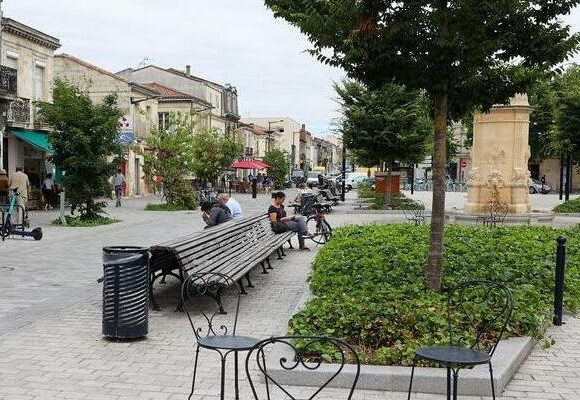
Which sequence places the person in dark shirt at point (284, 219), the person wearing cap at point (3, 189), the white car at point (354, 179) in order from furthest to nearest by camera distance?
the white car at point (354, 179) → the person wearing cap at point (3, 189) → the person in dark shirt at point (284, 219)

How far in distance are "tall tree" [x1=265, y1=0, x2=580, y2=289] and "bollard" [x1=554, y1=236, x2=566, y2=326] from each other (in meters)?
1.31

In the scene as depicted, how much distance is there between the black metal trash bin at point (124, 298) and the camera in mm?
6859

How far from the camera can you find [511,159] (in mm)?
19891

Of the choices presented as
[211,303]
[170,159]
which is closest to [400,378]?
[211,303]

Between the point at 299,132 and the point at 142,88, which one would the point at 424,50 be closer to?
the point at 142,88

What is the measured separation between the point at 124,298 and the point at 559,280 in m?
4.78

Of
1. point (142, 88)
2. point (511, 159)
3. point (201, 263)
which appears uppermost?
point (142, 88)

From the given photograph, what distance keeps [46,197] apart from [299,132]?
355 ft

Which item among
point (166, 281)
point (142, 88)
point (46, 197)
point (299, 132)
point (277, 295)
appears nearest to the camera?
point (277, 295)

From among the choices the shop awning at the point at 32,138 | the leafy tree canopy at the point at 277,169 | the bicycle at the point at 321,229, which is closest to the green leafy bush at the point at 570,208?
the bicycle at the point at 321,229

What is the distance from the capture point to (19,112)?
27.7 m

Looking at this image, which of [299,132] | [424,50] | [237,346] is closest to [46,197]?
[424,50]

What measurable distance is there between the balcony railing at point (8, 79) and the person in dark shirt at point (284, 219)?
46.5ft

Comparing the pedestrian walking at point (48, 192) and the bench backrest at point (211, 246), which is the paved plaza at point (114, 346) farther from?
the pedestrian walking at point (48, 192)
